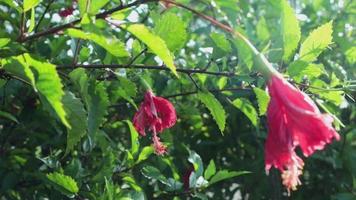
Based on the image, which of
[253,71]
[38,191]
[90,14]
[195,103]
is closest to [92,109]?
[90,14]

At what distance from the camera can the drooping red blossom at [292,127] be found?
0.81 metres

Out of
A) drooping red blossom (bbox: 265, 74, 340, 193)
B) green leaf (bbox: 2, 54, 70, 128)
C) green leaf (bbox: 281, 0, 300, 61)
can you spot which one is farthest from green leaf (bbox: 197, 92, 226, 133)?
green leaf (bbox: 2, 54, 70, 128)

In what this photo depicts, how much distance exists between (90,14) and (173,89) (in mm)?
970

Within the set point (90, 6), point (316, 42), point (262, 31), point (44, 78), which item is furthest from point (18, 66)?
point (262, 31)

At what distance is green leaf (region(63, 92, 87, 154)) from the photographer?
89 centimetres

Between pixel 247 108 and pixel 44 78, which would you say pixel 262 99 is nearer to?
pixel 247 108

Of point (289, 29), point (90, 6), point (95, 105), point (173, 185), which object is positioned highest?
point (90, 6)

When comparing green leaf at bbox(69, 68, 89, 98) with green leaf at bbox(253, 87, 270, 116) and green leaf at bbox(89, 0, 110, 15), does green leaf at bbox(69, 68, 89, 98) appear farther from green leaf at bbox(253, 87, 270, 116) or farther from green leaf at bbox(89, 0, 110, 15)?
green leaf at bbox(253, 87, 270, 116)

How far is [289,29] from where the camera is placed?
1.12 m

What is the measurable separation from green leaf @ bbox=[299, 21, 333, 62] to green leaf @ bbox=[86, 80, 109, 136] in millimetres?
428

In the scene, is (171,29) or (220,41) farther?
(220,41)

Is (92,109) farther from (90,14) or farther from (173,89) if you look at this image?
(173,89)

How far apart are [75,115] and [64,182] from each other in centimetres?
41

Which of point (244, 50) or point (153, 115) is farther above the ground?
point (244, 50)
